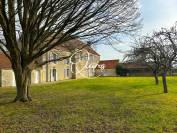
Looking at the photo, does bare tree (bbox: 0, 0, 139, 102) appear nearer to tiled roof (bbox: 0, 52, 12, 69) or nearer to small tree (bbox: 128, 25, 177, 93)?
small tree (bbox: 128, 25, 177, 93)

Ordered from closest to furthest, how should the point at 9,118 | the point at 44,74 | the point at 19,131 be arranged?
the point at 19,131
the point at 9,118
the point at 44,74

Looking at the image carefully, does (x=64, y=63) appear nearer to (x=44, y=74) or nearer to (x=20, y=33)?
(x=44, y=74)

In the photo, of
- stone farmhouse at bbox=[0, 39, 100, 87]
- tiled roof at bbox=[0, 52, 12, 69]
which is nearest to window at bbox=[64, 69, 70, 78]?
stone farmhouse at bbox=[0, 39, 100, 87]

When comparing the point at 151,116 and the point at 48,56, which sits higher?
the point at 48,56

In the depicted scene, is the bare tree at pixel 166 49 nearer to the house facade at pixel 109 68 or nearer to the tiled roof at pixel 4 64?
the tiled roof at pixel 4 64

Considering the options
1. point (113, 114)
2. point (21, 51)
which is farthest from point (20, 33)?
point (113, 114)

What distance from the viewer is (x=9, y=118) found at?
1425 centimetres

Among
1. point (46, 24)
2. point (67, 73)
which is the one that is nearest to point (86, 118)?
point (46, 24)

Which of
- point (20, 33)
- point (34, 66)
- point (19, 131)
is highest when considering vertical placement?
point (20, 33)

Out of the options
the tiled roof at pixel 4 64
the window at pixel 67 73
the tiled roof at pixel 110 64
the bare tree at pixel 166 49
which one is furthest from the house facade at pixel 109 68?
the bare tree at pixel 166 49

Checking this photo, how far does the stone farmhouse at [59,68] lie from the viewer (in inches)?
1263

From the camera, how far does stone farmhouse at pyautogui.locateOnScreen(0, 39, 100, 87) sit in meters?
32.1

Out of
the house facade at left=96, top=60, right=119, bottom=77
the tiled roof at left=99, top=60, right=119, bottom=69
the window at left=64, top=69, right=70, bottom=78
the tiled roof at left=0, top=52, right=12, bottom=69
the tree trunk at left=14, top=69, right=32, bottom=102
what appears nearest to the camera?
the tree trunk at left=14, top=69, right=32, bottom=102

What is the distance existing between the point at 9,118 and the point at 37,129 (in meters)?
2.72
